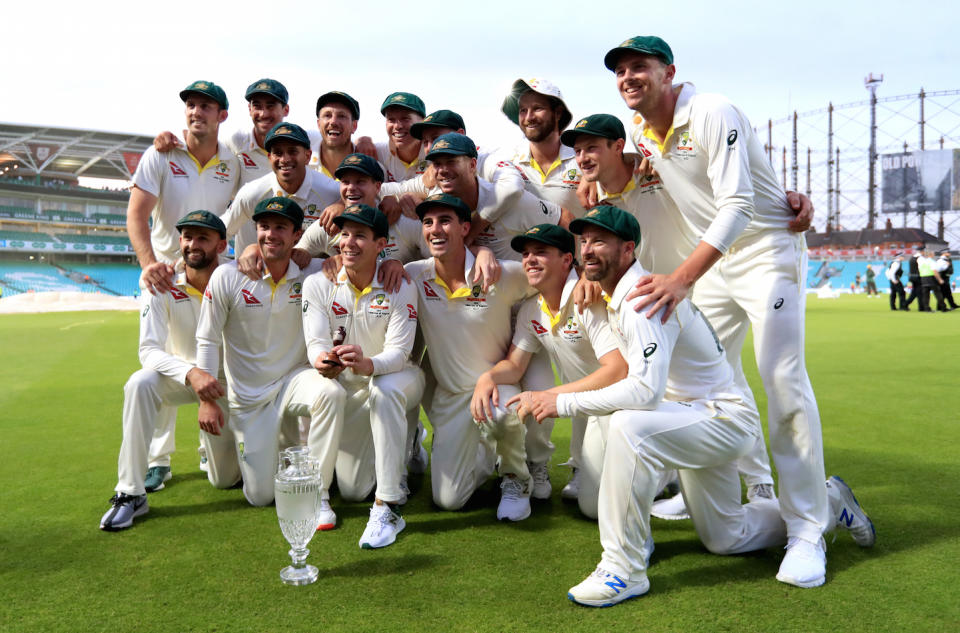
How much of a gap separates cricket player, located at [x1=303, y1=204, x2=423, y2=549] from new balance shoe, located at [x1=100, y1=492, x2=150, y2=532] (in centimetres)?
123

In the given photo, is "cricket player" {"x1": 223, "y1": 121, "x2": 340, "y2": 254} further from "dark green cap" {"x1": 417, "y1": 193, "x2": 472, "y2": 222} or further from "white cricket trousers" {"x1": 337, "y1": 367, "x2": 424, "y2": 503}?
"white cricket trousers" {"x1": 337, "y1": 367, "x2": 424, "y2": 503}

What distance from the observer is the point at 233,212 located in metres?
5.30

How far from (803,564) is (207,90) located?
505cm

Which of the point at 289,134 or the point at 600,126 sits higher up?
the point at 289,134

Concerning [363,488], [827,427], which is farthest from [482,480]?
[827,427]

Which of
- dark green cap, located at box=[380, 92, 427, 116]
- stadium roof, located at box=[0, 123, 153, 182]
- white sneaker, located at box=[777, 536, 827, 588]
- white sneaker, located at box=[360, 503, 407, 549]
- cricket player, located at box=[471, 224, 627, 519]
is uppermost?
stadium roof, located at box=[0, 123, 153, 182]

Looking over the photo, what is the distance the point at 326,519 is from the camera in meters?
4.28

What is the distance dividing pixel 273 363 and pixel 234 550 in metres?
1.42

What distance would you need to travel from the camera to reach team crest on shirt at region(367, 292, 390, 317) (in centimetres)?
468

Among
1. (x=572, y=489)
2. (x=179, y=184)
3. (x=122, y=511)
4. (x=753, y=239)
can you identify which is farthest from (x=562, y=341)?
(x=179, y=184)

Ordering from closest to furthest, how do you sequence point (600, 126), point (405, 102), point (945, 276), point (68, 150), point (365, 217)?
point (600, 126), point (365, 217), point (405, 102), point (945, 276), point (68, 150)

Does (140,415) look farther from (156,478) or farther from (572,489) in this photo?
(572,489)

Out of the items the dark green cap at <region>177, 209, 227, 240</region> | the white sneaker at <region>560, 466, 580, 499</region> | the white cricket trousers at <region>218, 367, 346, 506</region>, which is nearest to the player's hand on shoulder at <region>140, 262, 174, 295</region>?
the dark green cap at <region>177, 209, 227, 240</region>

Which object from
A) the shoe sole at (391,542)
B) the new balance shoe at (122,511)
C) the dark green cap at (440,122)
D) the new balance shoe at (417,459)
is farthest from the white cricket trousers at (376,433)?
the dark green cap at (440,122)
